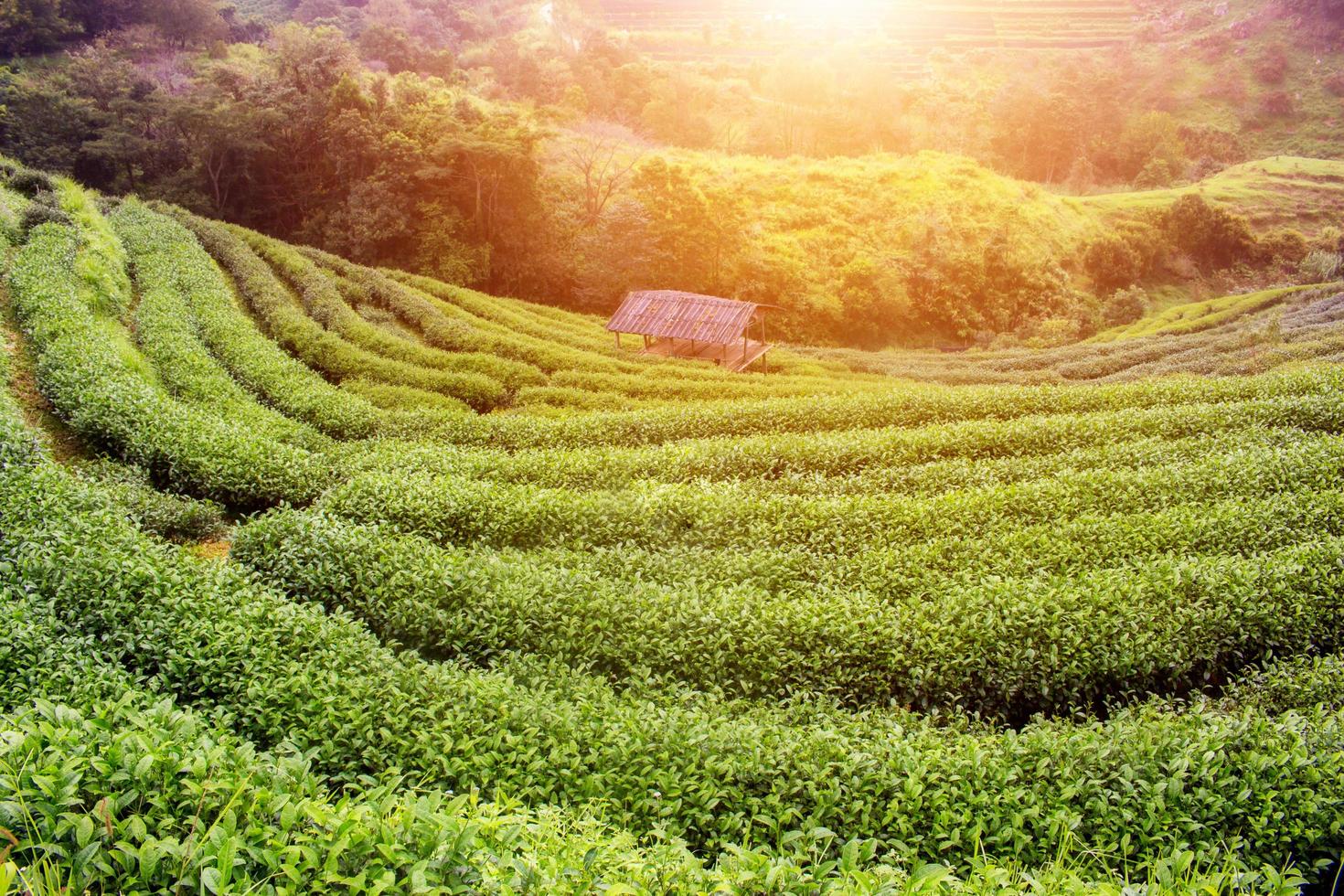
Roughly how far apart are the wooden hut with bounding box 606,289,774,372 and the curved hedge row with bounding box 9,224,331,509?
11814mm

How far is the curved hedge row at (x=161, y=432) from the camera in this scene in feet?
42.9

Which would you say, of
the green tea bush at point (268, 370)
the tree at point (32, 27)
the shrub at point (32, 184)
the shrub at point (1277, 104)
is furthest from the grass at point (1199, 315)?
the tree at point (32, 27)

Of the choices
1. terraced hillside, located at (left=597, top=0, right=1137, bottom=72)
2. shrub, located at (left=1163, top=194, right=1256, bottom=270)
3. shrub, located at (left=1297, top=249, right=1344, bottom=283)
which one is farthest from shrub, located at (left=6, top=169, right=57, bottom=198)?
shrub, located at (left=1297, top=249, right=1344, bottom=283)

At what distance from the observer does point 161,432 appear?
44.5ft

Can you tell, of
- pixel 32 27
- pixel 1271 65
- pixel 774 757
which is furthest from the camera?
pixel 1271 65

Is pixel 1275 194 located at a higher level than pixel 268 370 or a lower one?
higher

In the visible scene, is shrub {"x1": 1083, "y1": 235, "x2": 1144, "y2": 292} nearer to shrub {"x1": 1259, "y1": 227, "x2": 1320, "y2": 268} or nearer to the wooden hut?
shrub {"x1": 1259, "y1": 227, "x2": 1320, "y2": 268}

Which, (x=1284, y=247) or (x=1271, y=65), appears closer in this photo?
(x=1284, y=247)

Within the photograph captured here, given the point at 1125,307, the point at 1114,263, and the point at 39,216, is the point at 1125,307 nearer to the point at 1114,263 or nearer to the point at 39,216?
the point at 1114,263

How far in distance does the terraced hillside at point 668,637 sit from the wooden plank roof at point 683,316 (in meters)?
5.00

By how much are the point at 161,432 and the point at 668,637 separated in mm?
10542

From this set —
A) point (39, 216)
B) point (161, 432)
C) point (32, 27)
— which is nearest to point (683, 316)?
point (161, 432)

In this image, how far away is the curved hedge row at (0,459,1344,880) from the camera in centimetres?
555

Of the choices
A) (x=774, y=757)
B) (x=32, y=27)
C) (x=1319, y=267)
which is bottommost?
(x=774, y=757)
